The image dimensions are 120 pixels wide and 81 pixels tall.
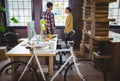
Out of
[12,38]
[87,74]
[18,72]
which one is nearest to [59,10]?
[12,38]

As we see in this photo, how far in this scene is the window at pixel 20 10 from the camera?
241 inches

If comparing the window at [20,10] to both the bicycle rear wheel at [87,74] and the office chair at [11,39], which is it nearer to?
the office chair at [11,39]

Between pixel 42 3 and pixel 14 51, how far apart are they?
3.29 metres

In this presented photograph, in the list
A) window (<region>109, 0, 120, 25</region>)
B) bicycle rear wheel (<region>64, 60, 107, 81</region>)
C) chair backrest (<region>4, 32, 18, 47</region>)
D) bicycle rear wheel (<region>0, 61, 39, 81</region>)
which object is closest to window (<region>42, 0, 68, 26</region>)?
chair backrest (<region>4, 32, 18, 47</region>)

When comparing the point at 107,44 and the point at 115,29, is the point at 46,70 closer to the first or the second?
the point at 107,44

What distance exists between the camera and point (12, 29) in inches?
238

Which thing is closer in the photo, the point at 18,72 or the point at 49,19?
the point at 18,72

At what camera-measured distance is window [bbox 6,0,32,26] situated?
612cm

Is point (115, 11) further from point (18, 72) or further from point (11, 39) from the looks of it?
point (18, 72)

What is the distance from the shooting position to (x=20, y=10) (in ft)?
20.4

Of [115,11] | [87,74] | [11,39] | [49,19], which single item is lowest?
[87,74]

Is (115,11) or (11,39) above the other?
(115,11)

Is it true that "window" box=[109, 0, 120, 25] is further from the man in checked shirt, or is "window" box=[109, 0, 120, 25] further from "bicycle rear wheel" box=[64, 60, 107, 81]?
"bicycle rear wheel" box=[64, 60, 107, 81]

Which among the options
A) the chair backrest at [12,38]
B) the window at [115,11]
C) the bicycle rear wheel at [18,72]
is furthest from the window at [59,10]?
the bicycle rear wheel at [18,72]
